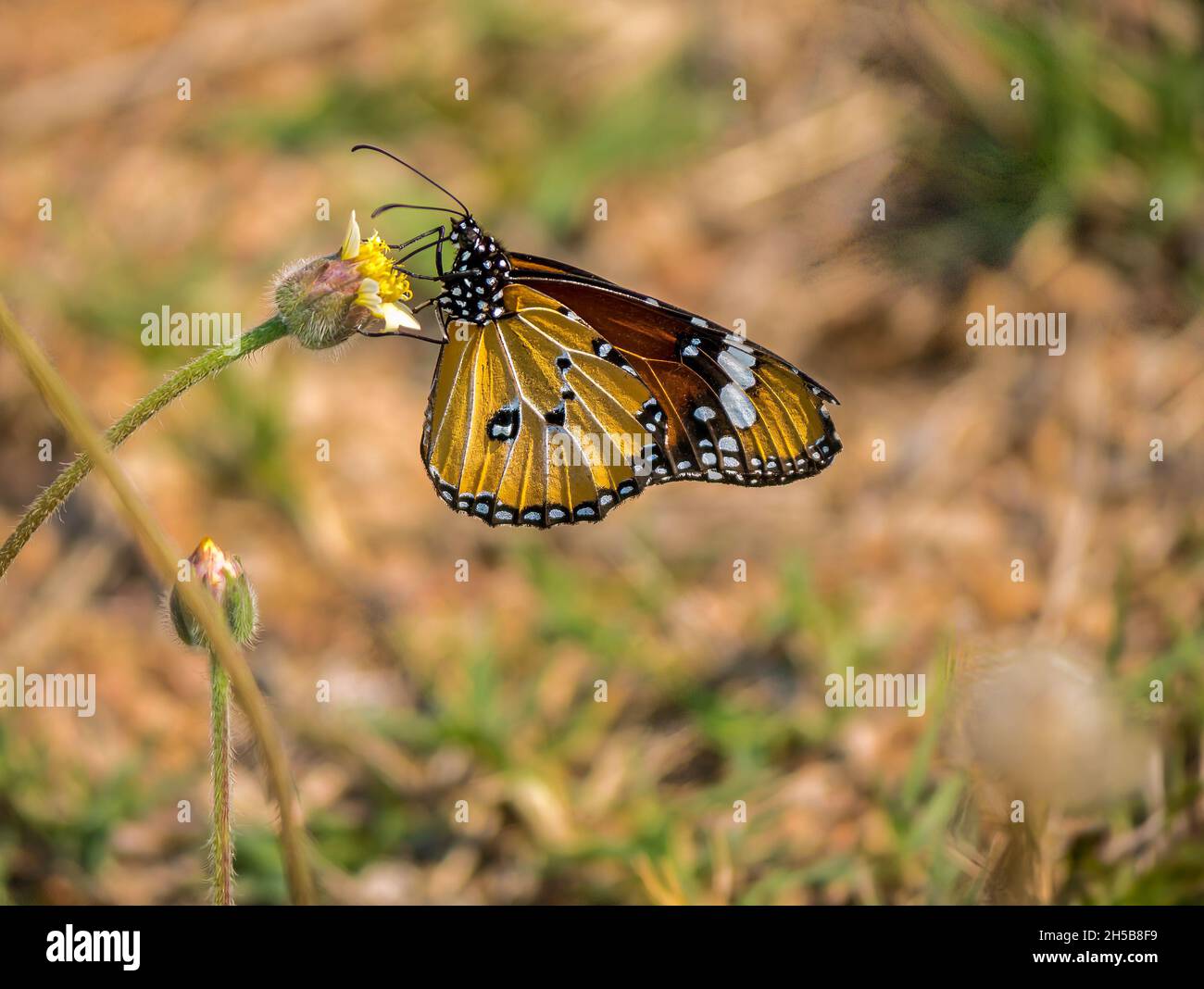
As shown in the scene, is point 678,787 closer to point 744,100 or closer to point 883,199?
point 883,199

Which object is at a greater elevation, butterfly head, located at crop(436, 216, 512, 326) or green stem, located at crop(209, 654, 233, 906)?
butterfly head, located at crop(436, 216, 512, 326)

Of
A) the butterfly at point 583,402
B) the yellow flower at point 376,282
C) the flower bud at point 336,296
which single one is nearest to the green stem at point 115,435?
the flower bud at point 336,296

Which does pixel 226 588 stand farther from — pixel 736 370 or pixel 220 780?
pixel 736 370

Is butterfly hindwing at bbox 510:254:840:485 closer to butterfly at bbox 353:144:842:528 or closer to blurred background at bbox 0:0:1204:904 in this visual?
butterfly at bbox 353:144:842:528

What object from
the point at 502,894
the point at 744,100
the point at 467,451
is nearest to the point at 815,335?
the point at 744,100

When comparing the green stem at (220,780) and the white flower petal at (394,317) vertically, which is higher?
the white flower petal at (394,317)

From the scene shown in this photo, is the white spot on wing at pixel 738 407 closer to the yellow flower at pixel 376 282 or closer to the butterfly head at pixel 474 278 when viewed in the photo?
the butterfly head at pixel 474 278

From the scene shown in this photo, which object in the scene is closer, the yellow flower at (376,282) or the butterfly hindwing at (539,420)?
the yellow flower at (376,282)

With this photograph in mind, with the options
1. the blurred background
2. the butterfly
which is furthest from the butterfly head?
the blurred background
